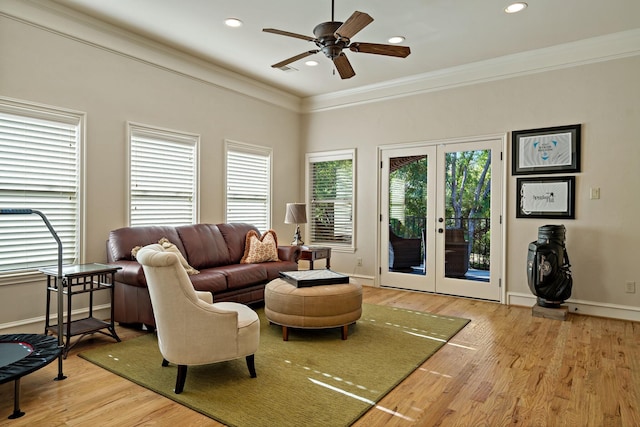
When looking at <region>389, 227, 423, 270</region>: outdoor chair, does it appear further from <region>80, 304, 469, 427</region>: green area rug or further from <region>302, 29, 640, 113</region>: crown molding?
<region>302, 29, 640, 113</region>: crown molding

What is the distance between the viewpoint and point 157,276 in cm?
250

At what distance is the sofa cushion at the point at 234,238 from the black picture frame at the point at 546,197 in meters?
3.52

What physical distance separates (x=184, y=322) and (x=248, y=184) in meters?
3.62

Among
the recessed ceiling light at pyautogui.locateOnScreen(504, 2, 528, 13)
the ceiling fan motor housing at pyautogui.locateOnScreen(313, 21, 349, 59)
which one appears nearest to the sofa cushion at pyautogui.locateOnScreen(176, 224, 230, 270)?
the ceiling fan motor housing at pyautogui.locateOnScreen(313, 21, 349, 59)

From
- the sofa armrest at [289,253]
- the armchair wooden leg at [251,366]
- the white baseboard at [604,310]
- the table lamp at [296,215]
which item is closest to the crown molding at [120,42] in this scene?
the table lamp at [296,215]

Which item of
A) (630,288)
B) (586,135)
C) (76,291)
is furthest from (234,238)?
(630,288)

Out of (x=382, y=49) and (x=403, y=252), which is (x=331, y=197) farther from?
(x=382, y=49)

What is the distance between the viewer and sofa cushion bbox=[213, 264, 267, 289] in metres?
4.18

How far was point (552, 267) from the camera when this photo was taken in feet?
14.1

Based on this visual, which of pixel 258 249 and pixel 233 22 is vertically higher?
pixel 233 22

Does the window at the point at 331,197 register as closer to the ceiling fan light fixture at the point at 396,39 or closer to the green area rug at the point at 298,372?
the ceiling fan light fixture at the point at 396,39

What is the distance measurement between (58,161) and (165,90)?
4.98 feet

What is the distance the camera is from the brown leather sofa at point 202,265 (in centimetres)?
369

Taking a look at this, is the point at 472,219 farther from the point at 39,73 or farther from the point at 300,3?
the point at 39,73
